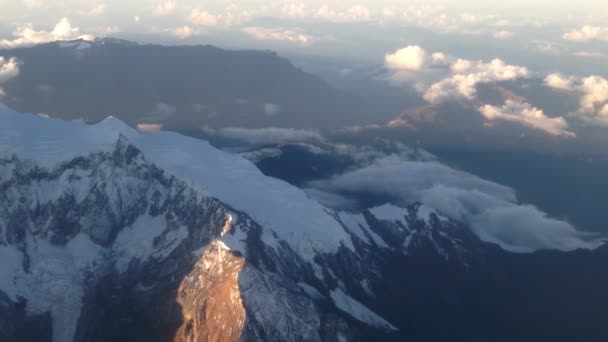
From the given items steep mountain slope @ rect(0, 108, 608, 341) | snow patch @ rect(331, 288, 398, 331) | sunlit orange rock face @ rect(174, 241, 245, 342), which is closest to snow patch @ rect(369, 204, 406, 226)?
steep mountain slope @ rect(0, 108, 608, 341)

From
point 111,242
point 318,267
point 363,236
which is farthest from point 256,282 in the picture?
point 363,236

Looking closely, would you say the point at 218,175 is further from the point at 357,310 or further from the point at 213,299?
the point at 213,299

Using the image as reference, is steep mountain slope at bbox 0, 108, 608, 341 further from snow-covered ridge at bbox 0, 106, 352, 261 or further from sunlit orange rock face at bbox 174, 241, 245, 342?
snow-covered ridge at bbox 0, 106, 352, 261

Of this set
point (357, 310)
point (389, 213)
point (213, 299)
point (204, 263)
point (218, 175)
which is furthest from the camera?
point (389, 213)

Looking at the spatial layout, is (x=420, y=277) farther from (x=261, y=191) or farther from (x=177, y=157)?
(x=177, y=157)

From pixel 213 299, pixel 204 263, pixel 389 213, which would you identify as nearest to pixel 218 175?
pixel 204 263

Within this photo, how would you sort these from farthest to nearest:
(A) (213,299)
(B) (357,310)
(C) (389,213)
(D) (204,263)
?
(C) (389,213)
(B) (357,310)
(D) (204,263)
(A) (213,299)

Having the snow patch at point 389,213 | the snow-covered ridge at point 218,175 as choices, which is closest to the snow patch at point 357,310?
the snow-covered ridge at point 218,175
